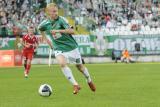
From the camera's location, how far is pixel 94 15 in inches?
2060

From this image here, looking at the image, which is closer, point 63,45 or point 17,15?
point 63,45

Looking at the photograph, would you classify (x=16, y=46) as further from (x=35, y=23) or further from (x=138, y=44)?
(x=138, y=44)

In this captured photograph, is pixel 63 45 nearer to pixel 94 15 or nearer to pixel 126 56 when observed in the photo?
pixel 126 56

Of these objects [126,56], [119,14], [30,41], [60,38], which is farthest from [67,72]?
[119,14]

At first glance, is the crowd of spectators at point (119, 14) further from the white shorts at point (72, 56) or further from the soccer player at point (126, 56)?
the white shorts at point (72, 56)

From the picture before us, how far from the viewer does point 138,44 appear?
49.0 m

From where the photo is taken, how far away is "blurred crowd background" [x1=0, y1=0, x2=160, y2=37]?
49.4 metres

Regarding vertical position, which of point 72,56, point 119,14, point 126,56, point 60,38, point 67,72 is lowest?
point 126,56

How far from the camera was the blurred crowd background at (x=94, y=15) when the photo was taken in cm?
4941

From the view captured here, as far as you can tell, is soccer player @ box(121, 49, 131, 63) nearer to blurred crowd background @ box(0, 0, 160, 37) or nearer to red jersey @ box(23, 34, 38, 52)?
blurred crowd background @ box(0, 0, 160, 37)

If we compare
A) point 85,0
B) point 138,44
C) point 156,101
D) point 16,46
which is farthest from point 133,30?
point 156,101

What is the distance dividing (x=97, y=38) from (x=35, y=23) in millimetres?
5845

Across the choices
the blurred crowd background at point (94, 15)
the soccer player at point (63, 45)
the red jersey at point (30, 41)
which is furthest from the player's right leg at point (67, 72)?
the blurred crowd background at point (94, 15)

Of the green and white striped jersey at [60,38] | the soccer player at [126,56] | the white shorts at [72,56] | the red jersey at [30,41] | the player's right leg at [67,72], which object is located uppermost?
the green and white striped jersey at [60,38]
